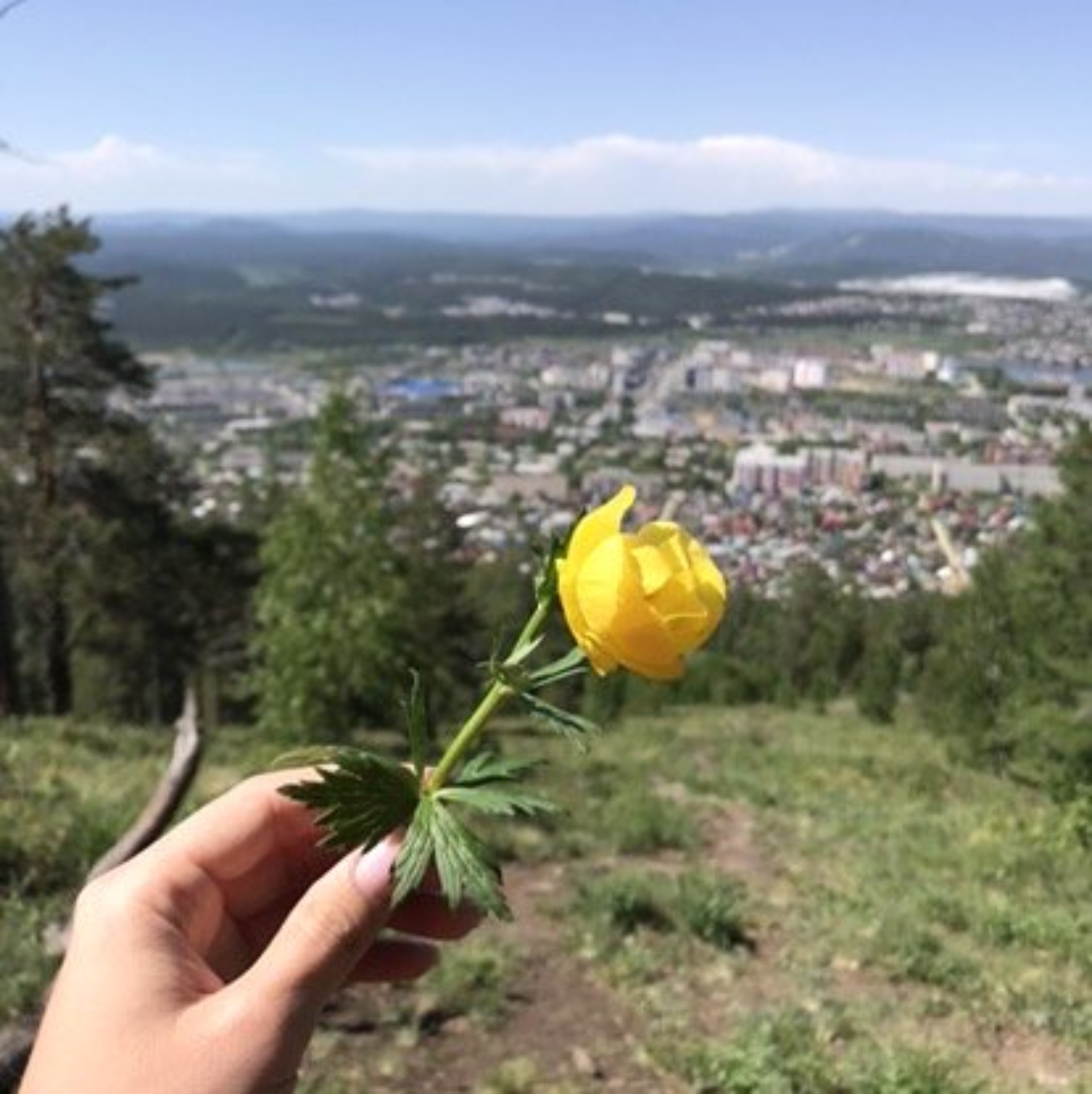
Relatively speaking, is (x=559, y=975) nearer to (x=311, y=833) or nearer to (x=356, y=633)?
(x=311, y=833)

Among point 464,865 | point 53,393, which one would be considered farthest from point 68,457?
point 464,865

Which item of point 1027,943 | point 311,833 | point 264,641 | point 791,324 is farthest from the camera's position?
point 791,324

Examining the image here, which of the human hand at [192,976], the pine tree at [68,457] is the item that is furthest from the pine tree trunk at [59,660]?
the human hand at [192,976]

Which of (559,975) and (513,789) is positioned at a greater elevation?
(513,789)

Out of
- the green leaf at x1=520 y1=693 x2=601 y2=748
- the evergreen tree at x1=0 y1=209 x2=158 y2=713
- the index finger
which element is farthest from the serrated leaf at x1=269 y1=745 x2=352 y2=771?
the evergreen tree at x1=0 y1=209 x2=158 y2=713

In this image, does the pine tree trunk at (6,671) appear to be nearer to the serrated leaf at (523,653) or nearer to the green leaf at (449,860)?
the green leaf at (449,860)

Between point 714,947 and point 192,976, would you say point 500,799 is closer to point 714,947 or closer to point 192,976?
point 192,976

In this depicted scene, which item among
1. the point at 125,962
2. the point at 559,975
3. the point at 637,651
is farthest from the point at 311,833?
the point at 559,975
